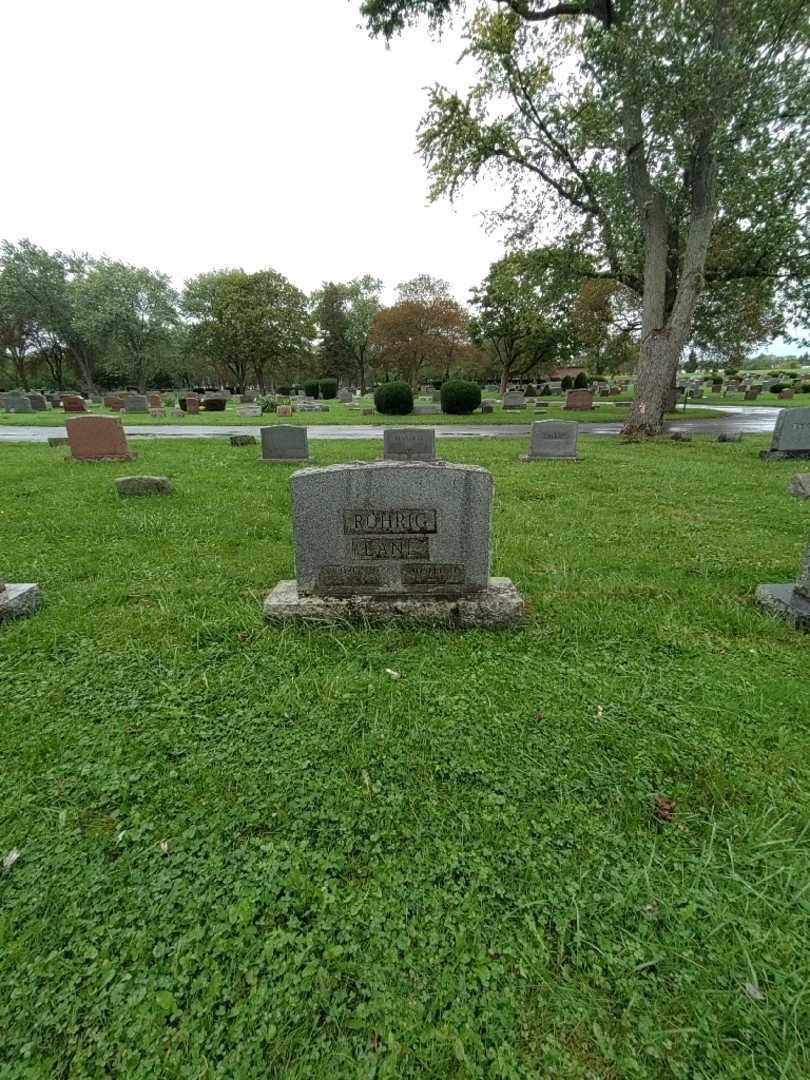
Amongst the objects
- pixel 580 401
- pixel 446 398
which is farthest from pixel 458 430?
pixel 580 401

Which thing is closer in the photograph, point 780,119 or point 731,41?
point 731,41

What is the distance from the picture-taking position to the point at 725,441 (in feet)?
41.9

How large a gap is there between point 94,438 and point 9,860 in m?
9.95

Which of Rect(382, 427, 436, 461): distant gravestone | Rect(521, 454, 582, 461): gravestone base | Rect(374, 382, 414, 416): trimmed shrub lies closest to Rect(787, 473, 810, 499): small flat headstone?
Rect(521, 454, 582, 461): gravestone base

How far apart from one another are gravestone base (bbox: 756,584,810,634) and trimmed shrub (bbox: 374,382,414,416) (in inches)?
913

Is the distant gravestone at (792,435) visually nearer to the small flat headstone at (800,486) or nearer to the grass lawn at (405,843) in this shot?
the small flat headstone at (800,486)

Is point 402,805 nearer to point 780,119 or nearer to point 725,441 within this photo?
point 725,441

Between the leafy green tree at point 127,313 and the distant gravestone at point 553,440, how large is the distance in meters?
43.4

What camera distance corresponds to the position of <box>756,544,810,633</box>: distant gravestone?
307cm

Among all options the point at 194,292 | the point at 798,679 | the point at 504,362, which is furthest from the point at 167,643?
the point at 194,292

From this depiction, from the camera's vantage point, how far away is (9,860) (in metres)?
1.58

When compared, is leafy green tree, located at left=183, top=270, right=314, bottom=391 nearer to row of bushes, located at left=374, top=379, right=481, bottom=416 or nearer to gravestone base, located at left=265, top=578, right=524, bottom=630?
row of bushes, located at left=374, top=379, right=481, bottom=416

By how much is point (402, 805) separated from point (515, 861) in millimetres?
454

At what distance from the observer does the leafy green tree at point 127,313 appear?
39.7 metres
